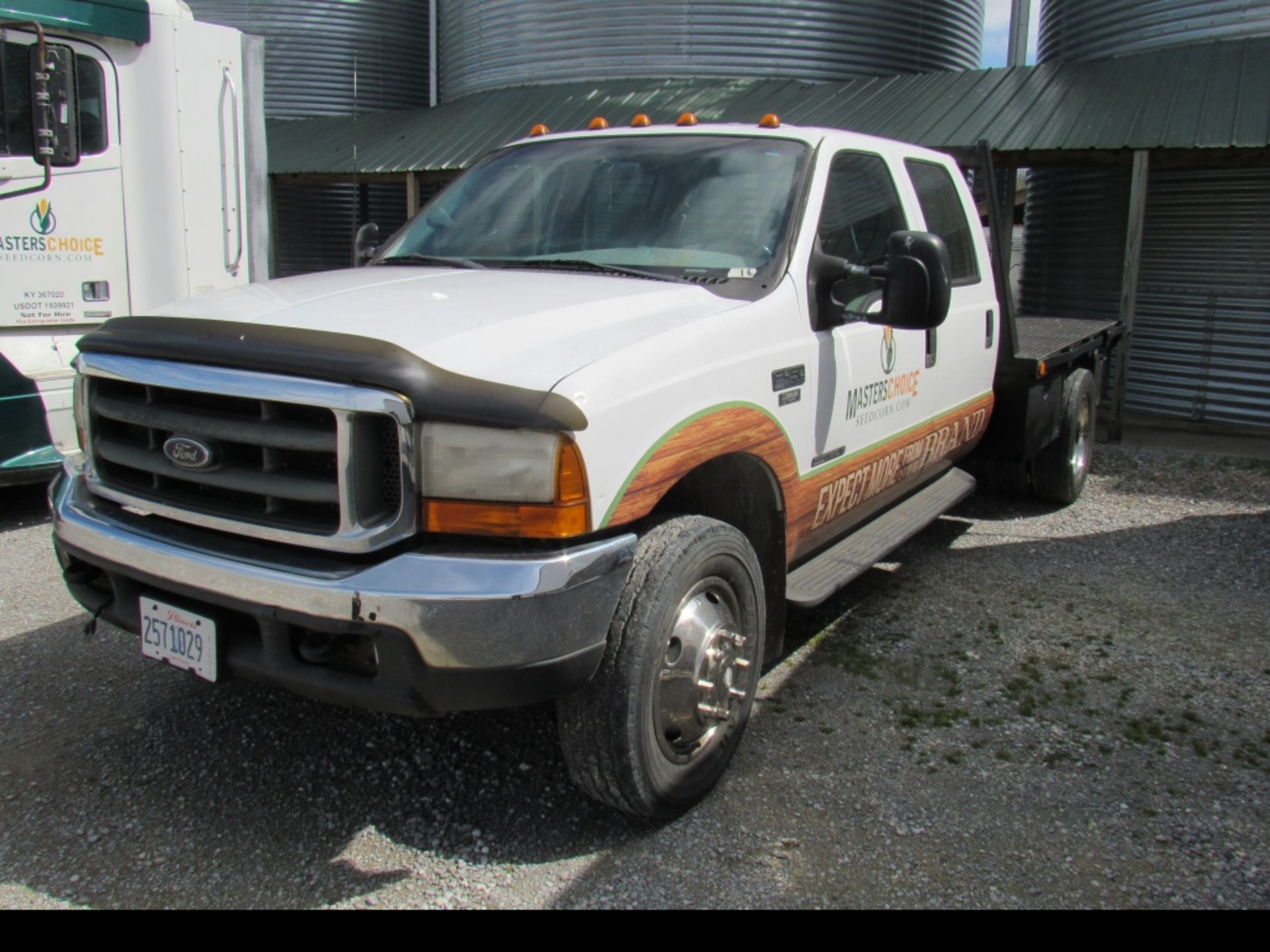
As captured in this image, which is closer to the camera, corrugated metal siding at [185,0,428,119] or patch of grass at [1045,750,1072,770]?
patch of grass at [1045,750,1072,770]

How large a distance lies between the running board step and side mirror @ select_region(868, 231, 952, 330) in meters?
0.96

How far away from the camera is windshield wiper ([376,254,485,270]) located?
385 cm

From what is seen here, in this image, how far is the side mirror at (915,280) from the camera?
11.5ft

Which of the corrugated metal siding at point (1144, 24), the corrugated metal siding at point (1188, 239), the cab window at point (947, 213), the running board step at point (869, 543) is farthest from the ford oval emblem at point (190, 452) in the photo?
the corrugated metal siding at point (1144, 24)

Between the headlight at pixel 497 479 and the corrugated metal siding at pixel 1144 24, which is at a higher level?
the corrugated metal siding at pixel 1144 24

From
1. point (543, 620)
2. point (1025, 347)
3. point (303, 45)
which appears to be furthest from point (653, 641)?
point (303, 45)

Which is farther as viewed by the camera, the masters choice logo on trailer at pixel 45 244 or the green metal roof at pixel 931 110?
the green metal roof at pixel 931 110

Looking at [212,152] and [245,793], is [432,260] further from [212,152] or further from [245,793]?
[212,152]

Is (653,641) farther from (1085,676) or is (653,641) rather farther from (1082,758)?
(1085,676)

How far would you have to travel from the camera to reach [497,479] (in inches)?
99.3

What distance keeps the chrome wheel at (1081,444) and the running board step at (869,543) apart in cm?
175

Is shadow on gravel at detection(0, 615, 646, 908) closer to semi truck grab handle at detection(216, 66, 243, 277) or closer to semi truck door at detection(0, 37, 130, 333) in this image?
semi truck door at detection(0, 37, 130, 333)

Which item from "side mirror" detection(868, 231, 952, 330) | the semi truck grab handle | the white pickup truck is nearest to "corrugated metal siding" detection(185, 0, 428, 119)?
the semi truck grab handle

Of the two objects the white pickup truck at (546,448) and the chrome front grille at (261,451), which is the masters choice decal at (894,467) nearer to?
the white pickup truck at (546,448)
